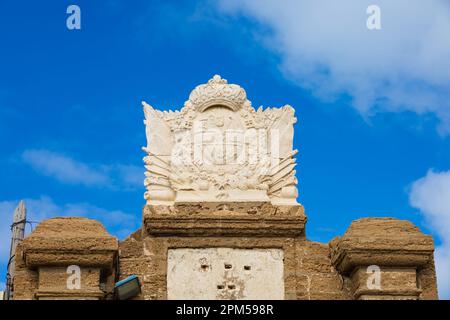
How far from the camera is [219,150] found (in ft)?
46.7

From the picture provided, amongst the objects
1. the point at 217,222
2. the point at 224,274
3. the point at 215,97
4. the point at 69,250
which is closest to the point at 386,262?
the point at 224,274

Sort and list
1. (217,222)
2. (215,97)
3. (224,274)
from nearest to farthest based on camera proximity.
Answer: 1. (224,274)
2. (217,222)
3. (215,97)

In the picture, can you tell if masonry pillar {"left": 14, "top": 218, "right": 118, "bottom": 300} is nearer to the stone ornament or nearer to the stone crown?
the stone ornament

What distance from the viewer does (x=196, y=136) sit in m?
14.3

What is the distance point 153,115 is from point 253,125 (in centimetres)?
130

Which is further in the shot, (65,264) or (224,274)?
(224,274)

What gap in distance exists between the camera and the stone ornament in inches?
553

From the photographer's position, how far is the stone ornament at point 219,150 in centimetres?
1405

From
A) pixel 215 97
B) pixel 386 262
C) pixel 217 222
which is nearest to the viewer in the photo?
pixel 386 262

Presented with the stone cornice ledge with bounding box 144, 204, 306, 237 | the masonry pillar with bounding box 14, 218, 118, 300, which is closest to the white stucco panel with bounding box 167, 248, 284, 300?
the stone cornice ledge with bounding box 144, 204, 306, 237

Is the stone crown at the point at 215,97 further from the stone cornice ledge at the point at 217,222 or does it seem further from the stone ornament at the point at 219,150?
the stone cornice ledge at the point at 217,222

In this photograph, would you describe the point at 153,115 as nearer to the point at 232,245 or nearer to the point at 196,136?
the point at 196,136

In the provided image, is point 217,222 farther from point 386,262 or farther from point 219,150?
point 386,262

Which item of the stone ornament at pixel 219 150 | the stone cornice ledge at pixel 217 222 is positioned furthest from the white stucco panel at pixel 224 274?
the stone ornament at pixel 219 150
